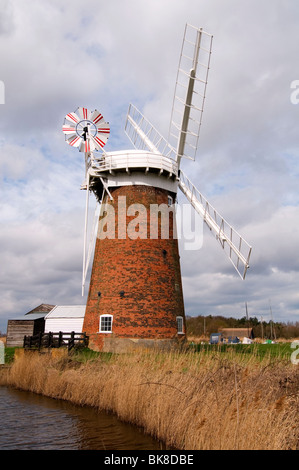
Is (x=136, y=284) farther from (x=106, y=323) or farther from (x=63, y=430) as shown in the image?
(x=63, y=430)

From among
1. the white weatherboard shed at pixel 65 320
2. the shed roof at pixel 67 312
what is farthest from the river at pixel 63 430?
the shed roof at pixel 67 312

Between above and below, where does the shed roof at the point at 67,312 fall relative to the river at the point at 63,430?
above

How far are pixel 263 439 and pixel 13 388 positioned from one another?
11977 millimetres

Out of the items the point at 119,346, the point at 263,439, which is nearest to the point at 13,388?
the point at 119,346

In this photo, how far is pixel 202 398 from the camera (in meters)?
7.20

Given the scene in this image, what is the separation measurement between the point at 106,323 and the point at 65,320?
14.3 m

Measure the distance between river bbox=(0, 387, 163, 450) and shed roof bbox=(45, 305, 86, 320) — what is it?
19.7 m

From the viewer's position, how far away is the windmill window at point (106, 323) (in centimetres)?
1784

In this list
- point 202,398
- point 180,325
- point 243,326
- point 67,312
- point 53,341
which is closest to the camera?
point 202,398

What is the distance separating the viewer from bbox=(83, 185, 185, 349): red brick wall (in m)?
17.7

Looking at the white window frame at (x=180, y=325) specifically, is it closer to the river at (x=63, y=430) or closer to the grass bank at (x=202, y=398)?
the grass bank at (x=202, y=398)

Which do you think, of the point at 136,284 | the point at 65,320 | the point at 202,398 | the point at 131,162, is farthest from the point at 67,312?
the point at 202,398

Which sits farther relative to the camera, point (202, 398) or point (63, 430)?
point (63, 430)

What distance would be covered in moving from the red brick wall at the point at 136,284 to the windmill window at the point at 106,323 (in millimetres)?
194
